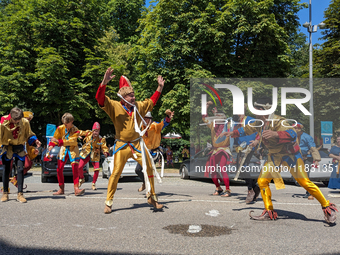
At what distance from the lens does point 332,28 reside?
29328 mm

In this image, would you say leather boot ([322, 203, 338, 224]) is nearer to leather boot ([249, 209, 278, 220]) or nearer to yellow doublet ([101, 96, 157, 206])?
leather boot ([249, 209, 278, 220])

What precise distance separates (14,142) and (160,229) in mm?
4211

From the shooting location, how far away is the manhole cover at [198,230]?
484cm

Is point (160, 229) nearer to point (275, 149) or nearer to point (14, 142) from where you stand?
point (275, 149)

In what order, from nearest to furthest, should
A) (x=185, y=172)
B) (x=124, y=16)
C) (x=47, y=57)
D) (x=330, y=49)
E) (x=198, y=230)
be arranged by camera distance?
(x=198, y=230) → (x=185, y=172) → (x=47, y=57) → (x=330, y=49) → (x=124, y=16)

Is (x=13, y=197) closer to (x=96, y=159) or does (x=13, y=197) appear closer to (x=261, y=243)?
(x=96, y=159)

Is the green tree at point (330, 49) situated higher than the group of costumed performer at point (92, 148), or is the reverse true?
the green tree at point (330, 49)

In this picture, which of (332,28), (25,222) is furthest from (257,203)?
(332,28)

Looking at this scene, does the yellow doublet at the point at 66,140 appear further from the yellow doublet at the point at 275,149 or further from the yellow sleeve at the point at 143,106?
the yellow doublet at the point at 275,149

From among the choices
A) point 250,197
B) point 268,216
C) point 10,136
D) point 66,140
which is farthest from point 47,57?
point 268,216

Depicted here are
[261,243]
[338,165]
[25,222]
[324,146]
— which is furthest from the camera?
[324,146]

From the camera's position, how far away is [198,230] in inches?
198

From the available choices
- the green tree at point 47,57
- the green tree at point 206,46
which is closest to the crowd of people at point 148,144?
the green tree at point 206,46

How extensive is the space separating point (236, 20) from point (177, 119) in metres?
7.08
